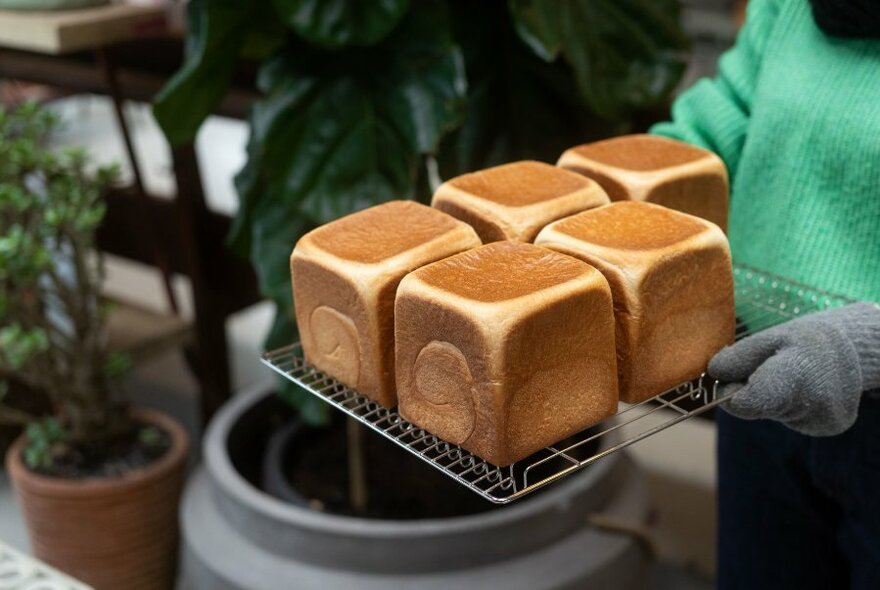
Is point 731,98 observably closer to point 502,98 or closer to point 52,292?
point 502,98

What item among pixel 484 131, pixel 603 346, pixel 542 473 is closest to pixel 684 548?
pixel 542 473

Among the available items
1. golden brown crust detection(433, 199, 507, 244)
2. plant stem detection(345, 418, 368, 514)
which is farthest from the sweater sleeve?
plant stem detection(345, 418, 368, 514)

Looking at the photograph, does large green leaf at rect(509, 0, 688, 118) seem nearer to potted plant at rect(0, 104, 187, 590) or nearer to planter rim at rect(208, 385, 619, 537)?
planter rim at rect(208, 385, 619, 537)

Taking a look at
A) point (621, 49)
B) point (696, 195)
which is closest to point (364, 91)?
point (621, 49)

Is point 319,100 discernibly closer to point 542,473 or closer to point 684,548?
point 542,473

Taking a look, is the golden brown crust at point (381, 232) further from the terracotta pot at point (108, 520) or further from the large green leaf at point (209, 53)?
the terracotta pot at point (108, 520)

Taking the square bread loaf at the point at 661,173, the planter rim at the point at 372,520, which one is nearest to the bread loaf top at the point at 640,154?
the square bread loaf at the point at 661,173
